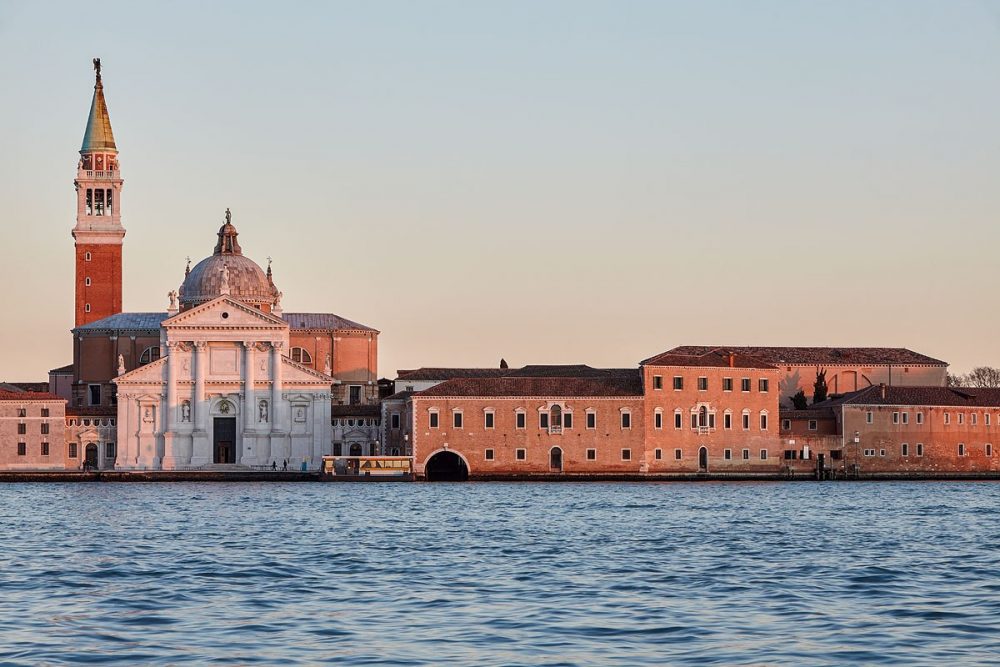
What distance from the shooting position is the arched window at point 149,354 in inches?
3017

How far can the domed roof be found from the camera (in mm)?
76875

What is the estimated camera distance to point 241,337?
71188 millimetres

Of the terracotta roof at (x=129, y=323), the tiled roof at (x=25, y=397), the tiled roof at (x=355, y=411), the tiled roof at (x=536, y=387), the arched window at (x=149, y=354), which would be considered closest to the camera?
the tiled roof at (x=536, y=387)

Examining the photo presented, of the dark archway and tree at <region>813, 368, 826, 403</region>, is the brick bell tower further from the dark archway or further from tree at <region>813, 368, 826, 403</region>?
tree at <region>813, 368, 826, 403</region>

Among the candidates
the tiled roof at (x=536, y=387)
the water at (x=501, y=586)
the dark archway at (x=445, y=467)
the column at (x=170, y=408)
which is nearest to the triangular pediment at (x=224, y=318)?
the column at (x=170, y=408)

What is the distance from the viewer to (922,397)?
71250mm

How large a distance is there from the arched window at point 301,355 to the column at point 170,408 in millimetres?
7655

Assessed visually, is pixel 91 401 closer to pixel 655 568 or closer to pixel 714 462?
pixel 714 462

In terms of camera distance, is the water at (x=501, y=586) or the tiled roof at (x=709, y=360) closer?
the water at (x=501, y=586)

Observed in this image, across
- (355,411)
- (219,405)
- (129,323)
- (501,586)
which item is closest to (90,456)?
(219,405)

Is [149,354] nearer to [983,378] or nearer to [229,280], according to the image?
[229,280]

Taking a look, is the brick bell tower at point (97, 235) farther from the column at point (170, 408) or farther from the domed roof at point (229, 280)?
the column at point (170, 408)

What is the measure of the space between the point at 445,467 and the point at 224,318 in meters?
10.4

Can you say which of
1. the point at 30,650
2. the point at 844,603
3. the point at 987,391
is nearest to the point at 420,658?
the point at 30,650
